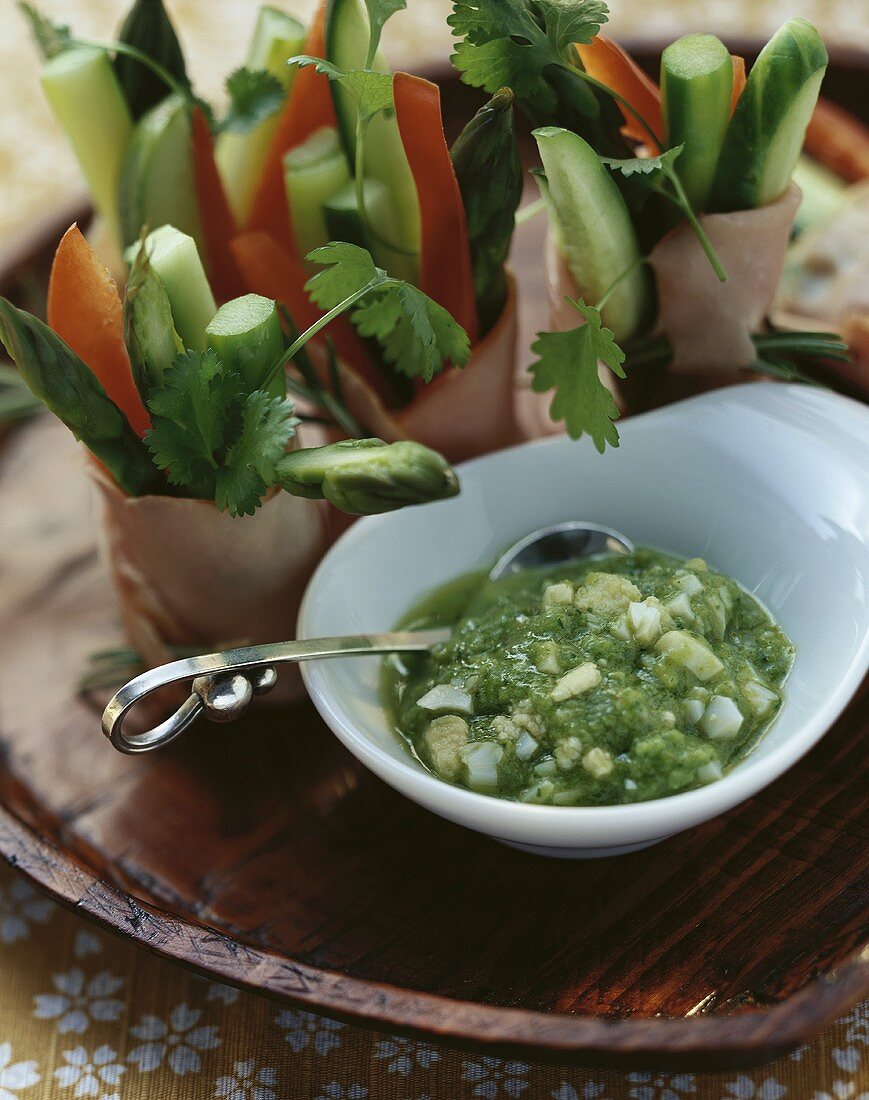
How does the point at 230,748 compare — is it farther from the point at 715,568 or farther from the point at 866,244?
the point at 866,244

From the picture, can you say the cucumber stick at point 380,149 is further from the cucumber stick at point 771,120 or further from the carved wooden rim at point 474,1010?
the carved wooden rim at point 474,1010

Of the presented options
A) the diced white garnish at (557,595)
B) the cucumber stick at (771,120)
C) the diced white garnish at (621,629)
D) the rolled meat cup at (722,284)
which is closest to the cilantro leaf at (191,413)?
the diced white garnish at (557,595)

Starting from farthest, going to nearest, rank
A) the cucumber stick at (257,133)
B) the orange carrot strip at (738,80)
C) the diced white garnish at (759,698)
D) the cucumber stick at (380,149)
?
1. the cucumber stick at (257,133)
2. the cucumber stick at (380,149)
3. the orange carrot strip at (738,80)
4. the diced white garnish at (759,698)

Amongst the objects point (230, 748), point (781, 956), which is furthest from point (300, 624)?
point (781, 956)

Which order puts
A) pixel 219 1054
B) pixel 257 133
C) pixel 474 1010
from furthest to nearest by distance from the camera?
pixel 257 133 < pixel 219 1054 < pixel 474 1010

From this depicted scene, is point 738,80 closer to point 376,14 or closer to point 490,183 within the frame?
point 490,183

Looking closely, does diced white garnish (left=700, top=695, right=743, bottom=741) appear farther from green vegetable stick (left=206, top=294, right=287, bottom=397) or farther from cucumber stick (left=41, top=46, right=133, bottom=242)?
cucumber stick (left=41, top=46, right=133, bottom=242)

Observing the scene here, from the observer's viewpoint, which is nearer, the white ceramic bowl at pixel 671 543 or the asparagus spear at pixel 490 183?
the white ceramic bowl at pixel 671 543

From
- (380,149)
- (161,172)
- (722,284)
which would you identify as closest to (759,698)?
(722,284)
